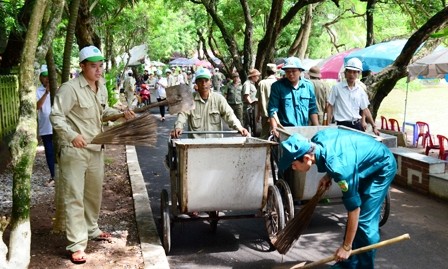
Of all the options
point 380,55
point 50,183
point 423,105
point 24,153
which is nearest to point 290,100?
point 24,153

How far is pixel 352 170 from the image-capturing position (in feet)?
11.6

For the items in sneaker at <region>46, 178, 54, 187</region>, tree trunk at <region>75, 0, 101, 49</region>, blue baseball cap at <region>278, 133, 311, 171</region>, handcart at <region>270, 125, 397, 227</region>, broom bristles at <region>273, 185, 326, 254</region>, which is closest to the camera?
blue baseball cap at <region>278, 133, 311, 171</region>

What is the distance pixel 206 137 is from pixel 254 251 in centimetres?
149

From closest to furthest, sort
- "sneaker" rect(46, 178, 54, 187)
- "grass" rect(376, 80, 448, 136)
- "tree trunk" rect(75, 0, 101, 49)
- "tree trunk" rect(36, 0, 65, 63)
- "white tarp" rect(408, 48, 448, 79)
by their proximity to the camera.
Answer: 1. "tree trunk" rect(36, 0, 65, 63)
2. "sneaker" rect(46, 178, 54, 187)
3. "tree trunk" rect(75, 0, 101, 49)
4. "white tarp" rect(408, 48, 448, 79)
5. "grass" rect(376, 80, 448, 136)

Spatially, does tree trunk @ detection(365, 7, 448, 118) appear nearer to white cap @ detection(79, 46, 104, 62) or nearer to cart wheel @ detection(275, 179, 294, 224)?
cart wheel @ detection(275, 179, 294, 224)

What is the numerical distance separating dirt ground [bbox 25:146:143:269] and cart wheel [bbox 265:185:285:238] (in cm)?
135

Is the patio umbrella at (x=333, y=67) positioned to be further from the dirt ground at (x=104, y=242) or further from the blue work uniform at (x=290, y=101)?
the dirt ground at (x=104, y=242)

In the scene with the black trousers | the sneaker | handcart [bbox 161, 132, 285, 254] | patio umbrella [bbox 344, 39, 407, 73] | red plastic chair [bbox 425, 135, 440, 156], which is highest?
patio umbrella [bbox 344, 39, 407, 73]

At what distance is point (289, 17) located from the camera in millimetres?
11828

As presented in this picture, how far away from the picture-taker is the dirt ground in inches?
186

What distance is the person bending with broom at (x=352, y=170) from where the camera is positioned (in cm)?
349

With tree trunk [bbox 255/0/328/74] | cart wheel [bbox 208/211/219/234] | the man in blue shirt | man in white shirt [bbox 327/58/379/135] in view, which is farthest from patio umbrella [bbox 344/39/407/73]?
cart wheel [bbox 208/211/219/234]

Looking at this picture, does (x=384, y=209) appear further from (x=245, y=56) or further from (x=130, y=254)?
(x=245, y=56)

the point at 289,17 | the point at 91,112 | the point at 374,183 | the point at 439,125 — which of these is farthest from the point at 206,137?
the point at 439,125
